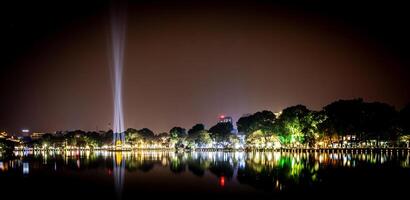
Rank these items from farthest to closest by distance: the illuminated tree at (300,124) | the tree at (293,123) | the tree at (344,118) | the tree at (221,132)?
1. the tree at (221,132)
2. the tree at (293,123)
3. the illuminated tree at (300,124)
4. the tree at (344,118)

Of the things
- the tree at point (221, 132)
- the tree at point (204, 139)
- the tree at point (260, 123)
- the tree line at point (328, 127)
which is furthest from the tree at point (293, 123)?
the tree at point (204, 139)

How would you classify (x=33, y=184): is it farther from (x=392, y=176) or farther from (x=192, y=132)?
(x=192, y=132)

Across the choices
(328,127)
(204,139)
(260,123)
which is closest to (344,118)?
(328,127)

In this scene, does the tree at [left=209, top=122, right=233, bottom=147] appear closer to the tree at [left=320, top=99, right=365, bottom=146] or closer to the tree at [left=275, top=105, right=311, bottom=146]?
the tree at [left=275, top=105, right=311, bottom=146]

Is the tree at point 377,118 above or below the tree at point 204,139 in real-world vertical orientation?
above

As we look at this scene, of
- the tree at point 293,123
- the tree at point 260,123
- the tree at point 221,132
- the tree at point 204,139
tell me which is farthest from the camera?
the tree at point 204,139

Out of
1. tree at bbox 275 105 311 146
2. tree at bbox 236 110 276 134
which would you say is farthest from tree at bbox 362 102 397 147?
tree at bbox 236 110 276 134

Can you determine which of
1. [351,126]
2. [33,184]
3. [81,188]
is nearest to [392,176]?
[81,188]

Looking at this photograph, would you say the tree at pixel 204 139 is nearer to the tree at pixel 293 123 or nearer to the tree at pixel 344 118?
the tree at pixel 293 123

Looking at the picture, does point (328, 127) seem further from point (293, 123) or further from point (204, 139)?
point (204, 139)

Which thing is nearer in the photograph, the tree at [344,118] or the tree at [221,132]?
the tree at [344,118]

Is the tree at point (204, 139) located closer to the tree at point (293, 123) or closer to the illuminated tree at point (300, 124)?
the tree at point (293, 123)

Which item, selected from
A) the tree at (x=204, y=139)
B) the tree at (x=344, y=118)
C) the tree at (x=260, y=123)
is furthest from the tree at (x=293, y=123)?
the tree at (x=204, y=139)

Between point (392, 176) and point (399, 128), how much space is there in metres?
73.7
